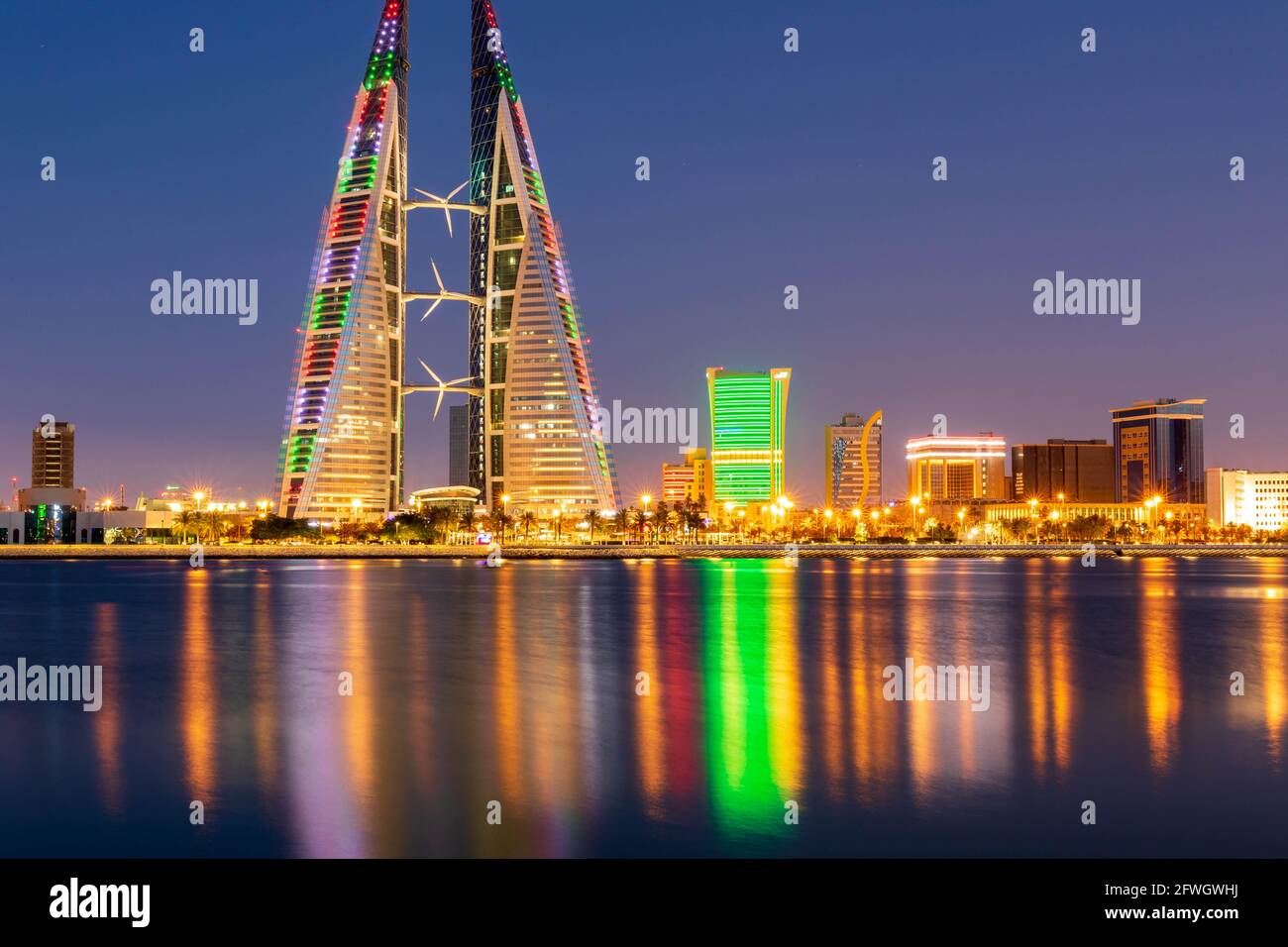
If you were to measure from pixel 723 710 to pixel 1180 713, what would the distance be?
1255cm

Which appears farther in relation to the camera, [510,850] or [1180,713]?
[1180,713]

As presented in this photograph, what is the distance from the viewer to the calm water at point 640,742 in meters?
17.3

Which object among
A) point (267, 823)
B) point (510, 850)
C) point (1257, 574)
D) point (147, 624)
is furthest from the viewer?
point (1257, 574)

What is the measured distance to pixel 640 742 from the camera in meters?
24.7

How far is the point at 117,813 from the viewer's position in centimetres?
1877

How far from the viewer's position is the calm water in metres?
17.3
